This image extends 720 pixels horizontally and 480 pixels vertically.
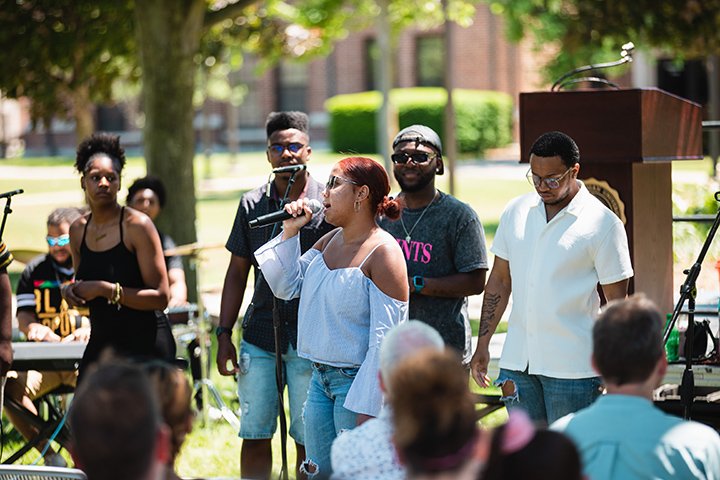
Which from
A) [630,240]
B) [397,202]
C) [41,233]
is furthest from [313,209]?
[41,233]

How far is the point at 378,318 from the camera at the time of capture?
4.68m

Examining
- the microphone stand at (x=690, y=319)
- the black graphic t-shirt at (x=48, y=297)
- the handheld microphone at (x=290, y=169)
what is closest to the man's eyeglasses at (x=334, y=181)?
the handheld microphone at (x=290, y=169)

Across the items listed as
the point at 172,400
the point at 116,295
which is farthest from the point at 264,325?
the point at 172,400

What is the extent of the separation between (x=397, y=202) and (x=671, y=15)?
959 centimetres

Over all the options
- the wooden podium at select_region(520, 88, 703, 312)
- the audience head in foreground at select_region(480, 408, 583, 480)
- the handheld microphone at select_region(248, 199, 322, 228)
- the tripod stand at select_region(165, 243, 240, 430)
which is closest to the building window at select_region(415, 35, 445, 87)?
the tripod stand at select_region(165, 243, 240, 430)

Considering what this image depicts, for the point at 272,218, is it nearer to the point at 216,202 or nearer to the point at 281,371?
the point at 281,371

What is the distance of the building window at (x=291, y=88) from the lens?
41156 mm

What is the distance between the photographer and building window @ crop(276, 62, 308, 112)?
135 ft

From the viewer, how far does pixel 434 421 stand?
2.70 metres

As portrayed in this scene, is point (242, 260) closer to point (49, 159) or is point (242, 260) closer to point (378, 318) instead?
point (378, 318)

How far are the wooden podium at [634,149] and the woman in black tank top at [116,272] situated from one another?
203cm

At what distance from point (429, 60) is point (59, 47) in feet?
86.5

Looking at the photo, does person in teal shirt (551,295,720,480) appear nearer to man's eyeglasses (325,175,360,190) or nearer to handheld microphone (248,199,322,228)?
man's eyeglasses (325,175,360,190)

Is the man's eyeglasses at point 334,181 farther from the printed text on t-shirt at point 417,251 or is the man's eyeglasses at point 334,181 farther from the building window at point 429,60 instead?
the building window at point 429,60
